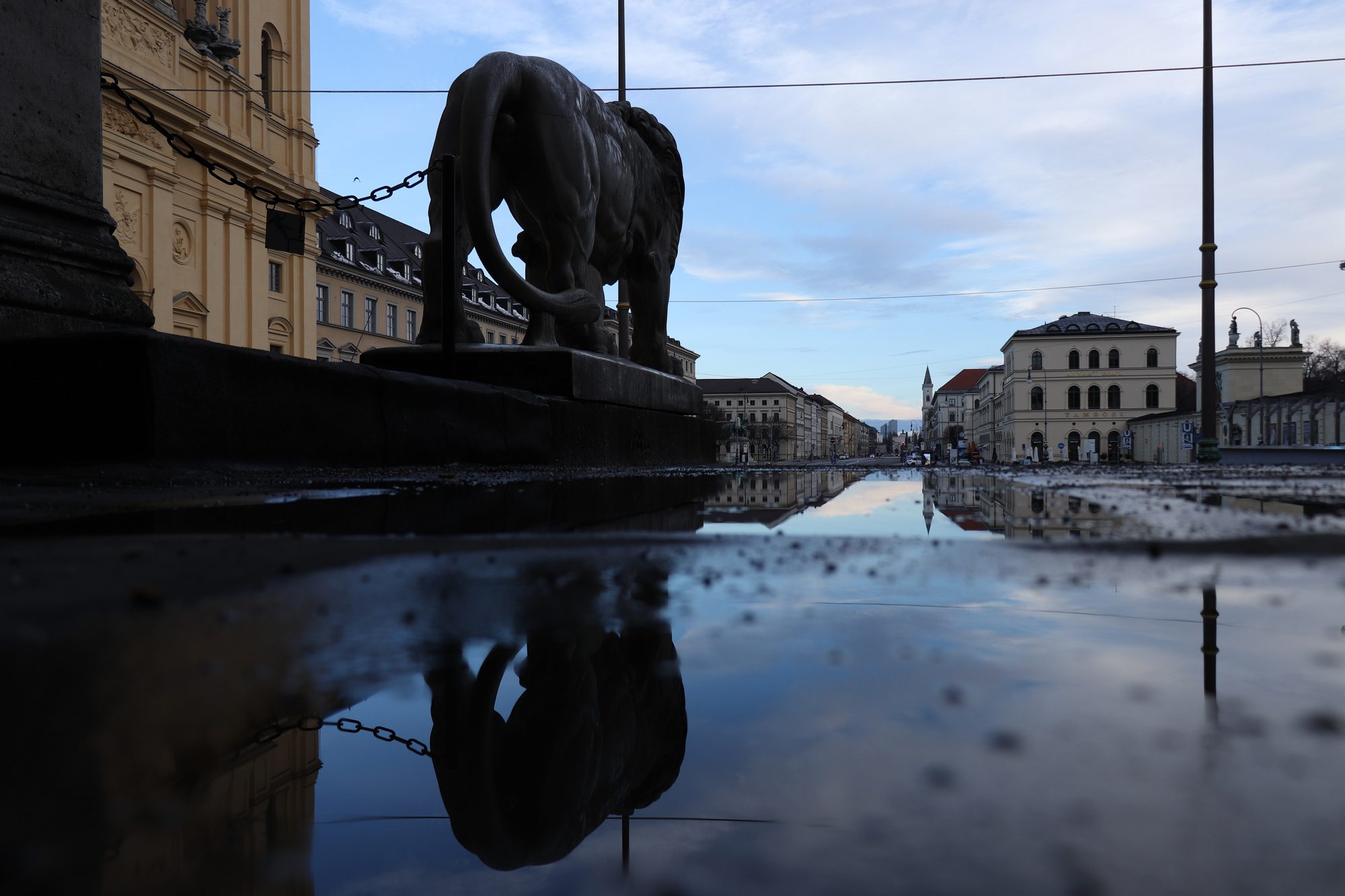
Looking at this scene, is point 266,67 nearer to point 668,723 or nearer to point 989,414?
point 668,723

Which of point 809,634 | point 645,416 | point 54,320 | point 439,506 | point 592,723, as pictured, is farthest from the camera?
point 645,416

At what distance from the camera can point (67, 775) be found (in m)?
0.41

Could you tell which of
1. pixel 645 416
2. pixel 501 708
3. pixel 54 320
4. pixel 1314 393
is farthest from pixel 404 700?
pixel 1314 393

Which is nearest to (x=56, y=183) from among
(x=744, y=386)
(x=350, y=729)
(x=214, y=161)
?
(x=350, y=729)

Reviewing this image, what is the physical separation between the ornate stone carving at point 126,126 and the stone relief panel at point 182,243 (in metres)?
2.08

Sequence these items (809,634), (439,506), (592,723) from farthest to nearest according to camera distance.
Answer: (439,506)
(809,634)
(592,723)

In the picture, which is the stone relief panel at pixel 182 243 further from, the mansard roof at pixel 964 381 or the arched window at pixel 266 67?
the mansard roof at pixel 964 381

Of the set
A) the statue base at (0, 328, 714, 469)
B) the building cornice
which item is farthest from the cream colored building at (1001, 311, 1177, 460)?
the statue base at (0, 328, 714, 469)

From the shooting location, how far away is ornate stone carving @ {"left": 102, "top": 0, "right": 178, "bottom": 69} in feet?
66.1

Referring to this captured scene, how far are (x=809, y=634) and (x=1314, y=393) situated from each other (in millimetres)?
24619

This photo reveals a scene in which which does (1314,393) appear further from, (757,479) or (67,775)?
(67,775)

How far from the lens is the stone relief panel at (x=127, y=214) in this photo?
20.9 metres

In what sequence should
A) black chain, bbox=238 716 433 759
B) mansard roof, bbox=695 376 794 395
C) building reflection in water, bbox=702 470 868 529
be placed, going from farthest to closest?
mansard roof, bbox=695 376 794 395
building reflection in water, bbox=702 470 868 529
black chain, bbox=238 716 433 759

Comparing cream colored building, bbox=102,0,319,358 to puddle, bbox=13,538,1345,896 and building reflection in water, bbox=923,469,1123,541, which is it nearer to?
building reflection in water, bbox=923,469,1123,541
